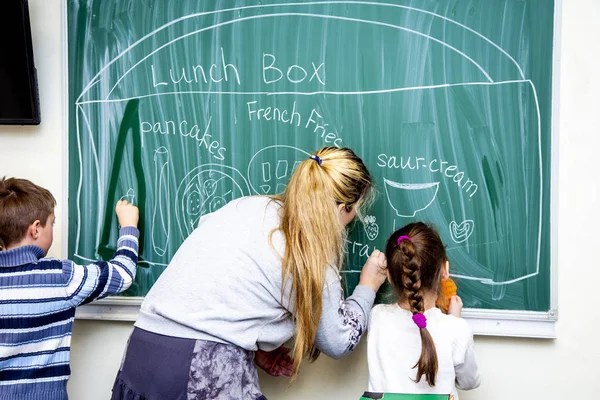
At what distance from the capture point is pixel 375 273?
1888 millimetres

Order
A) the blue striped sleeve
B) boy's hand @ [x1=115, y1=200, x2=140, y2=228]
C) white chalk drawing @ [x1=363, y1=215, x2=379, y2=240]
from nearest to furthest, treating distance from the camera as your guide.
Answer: the blue striped sleeve → white chalk drawing @ [x1=363, y1=215, x2=379, y2=240] → boy's hand @ [x1=115, y1=200, x2=140, y2=228]

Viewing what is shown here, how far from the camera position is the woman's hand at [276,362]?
1975 mm

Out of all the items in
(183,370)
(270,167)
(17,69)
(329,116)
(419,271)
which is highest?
(17,69)

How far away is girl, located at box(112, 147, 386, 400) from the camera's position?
1566 mm

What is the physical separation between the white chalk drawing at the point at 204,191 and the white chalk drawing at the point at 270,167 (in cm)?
4

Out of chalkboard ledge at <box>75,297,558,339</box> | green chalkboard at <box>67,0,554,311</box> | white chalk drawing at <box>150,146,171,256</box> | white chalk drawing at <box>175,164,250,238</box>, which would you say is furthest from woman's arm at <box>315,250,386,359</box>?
white chalk drawing at <box>150,146,171,256</box>

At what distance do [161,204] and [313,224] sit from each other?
0.73 metres

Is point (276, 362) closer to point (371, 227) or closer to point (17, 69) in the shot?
point (371, 227)

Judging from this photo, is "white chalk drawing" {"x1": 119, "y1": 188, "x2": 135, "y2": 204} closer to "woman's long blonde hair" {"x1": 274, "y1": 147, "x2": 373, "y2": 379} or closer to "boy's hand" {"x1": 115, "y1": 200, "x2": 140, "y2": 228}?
"boy's hand" {"x1": 115, "y1": 200, "x2": 140, "y2": 228}

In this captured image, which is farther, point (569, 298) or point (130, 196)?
point (130, 196)

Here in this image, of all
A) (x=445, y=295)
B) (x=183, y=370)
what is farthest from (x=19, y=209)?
(x=445, y=295)

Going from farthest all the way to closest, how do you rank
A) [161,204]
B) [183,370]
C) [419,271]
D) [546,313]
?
[161,204] < [546,313] < [419,271] < [183,370]

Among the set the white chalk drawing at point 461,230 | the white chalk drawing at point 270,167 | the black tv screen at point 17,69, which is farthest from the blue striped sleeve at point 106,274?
the white chalk drawing at point 461,230

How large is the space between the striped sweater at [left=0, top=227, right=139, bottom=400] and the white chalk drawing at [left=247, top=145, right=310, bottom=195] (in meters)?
0.58
